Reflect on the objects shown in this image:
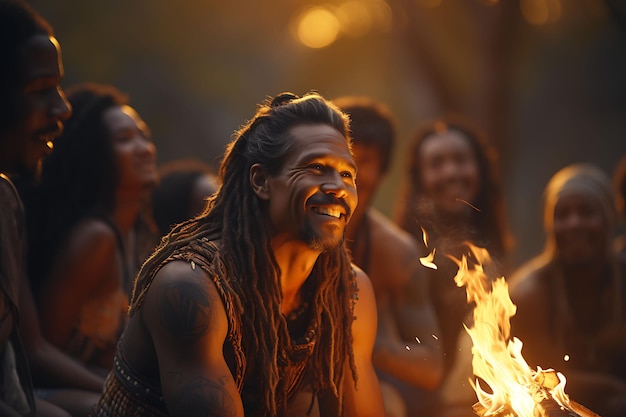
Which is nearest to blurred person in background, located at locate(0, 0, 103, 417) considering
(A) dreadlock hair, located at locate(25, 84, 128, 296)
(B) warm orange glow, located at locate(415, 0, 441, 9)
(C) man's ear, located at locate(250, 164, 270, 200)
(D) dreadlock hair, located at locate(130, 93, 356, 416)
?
(D) dreadlock hair, located at locate(130, 93, 356, 416)

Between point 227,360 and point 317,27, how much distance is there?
15.5m

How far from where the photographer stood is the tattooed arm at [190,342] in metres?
3.59

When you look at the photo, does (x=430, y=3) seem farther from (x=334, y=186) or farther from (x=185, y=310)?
(x=185, y=310)

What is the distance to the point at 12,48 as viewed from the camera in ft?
15.4

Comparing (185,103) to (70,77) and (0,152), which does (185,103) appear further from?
(0,152)

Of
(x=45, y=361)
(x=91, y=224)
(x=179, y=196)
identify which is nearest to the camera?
(x=45, y=361)

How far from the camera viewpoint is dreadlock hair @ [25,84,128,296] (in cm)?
590

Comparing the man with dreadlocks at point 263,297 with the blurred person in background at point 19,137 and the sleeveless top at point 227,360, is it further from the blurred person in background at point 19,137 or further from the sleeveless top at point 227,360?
the blurred person in background at point 19,137

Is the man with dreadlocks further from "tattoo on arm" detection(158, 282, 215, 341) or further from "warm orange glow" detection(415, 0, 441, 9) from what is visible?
"warm orange glow" detection(415, 0, 441, 9)

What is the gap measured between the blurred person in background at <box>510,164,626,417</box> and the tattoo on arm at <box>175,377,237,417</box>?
13.9 feet

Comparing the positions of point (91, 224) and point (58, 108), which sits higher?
point (58, 108)

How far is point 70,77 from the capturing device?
15.1 m

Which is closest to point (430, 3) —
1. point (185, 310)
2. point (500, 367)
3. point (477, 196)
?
point (477, 196)

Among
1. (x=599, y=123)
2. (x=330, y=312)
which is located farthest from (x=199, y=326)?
(x=599, y=123)
